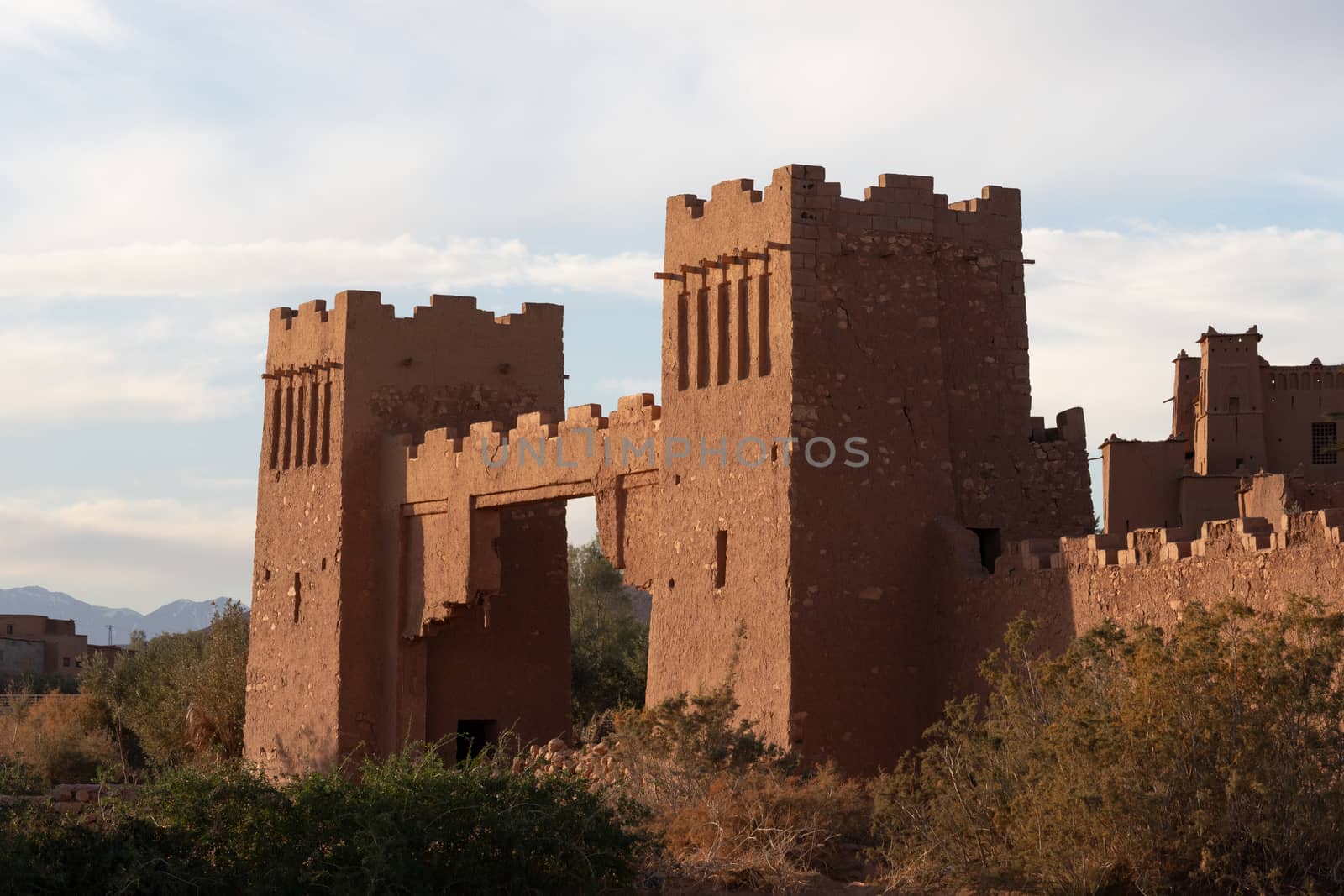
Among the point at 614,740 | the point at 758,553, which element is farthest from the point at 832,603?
the point at 614,740

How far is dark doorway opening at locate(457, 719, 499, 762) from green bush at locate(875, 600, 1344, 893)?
38.2 ft

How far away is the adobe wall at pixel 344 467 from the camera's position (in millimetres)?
23750

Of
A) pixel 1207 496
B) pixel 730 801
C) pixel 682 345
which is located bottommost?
pixel 730 801

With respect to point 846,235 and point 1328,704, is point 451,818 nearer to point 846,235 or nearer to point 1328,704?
point 1328,704

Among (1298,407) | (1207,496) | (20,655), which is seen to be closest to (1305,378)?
(1298,407)

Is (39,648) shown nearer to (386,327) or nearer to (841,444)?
(386,327)

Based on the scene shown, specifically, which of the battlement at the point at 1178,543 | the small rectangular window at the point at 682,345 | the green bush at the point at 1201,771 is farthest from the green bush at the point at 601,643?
the green bush at the point at 1201,771

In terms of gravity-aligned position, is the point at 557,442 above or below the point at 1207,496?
below

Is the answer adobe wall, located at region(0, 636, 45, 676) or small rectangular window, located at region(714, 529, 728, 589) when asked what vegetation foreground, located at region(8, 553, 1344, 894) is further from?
adobe wall, located at region(0, 636, 45, 676)

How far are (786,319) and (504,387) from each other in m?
7.98

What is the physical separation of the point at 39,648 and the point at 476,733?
34804 millimetres

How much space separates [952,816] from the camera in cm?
1390

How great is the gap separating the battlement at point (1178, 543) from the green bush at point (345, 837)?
479 cm

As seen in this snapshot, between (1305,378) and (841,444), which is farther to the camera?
(1305,378)
